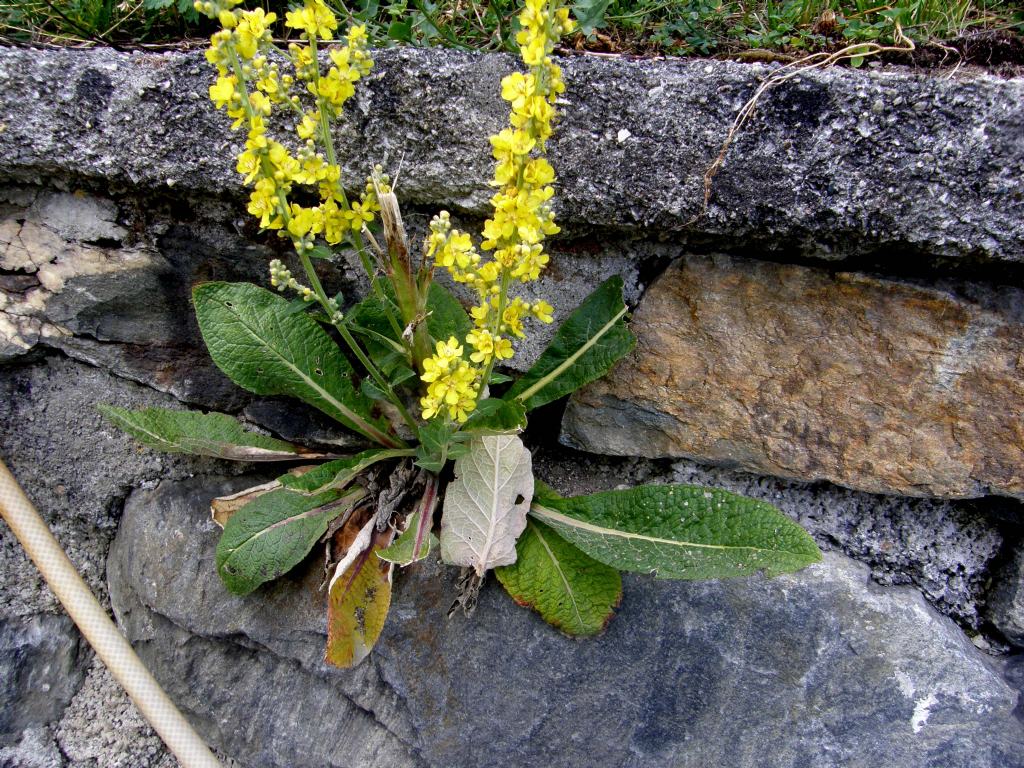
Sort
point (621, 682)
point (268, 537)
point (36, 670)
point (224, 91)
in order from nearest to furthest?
point (224, 91) → point (621, 682) → point (268, 537) → point (36, 670)

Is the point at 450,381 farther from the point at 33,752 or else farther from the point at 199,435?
the point at 33,752


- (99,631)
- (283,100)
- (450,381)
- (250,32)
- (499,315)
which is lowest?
(99,631)

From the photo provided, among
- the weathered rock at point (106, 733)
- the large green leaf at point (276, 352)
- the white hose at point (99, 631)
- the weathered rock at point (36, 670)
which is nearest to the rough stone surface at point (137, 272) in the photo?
the large green leaf at point (276, 352)

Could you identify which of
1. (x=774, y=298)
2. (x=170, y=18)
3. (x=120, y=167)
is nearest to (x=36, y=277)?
(x=120, y=167)

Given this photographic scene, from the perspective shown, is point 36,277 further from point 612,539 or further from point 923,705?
point 923,705

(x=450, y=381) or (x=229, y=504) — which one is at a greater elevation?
(x=450, y=381)

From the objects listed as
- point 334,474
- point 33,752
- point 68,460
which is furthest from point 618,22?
point 33,752

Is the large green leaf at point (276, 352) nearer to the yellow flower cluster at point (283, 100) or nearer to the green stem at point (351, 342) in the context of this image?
the green stem at point (351, 342)
